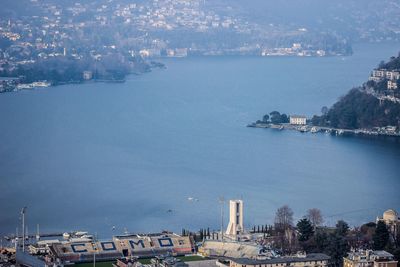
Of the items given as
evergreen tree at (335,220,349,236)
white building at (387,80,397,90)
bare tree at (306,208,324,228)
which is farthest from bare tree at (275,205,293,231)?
white building at (387,80,397,90)

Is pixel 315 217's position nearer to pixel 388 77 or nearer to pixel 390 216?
pixel 390 216

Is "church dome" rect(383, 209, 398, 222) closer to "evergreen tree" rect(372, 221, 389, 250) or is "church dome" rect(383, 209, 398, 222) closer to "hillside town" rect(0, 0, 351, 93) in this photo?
"evergreen tree" rect(372, 221, 389, 250)

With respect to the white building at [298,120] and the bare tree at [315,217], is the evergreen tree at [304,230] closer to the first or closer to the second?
the bare tree at [315,217]

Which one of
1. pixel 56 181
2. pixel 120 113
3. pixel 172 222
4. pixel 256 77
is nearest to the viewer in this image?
pixel 172 222

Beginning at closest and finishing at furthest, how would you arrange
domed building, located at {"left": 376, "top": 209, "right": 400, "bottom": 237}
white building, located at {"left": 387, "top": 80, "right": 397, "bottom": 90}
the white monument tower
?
domed building, located at {"left": 376, "top": 209, "right": 400, "bottom": 237}, the white monument tower, white building, located at {"left": 387, "top": 80, "right": 397, "bottom": 90}

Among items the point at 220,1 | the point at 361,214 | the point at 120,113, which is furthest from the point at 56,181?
the point at 220,1

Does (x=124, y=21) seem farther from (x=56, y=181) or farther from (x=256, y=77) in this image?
(x=56, y=181)
